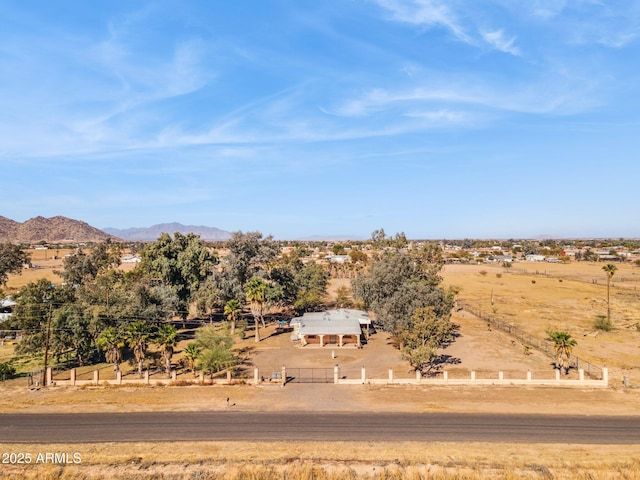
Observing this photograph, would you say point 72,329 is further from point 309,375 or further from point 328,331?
point 328,331

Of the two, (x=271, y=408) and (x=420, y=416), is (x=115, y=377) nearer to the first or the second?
(x=271, y=408)

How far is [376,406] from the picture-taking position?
3088 centimetres

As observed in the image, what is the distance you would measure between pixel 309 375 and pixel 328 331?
11448 mm

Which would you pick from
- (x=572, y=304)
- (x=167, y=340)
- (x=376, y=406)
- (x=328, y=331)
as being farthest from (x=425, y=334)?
(x=572, y=304)

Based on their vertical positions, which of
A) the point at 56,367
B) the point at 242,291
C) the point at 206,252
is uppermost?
the point at 206,252

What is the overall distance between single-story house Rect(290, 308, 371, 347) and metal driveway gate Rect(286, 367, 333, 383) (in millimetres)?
9264

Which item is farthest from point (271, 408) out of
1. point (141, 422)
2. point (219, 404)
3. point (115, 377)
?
point (115, 377)

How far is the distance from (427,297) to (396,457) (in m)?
25.9

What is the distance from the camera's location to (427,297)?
46844 millimetres

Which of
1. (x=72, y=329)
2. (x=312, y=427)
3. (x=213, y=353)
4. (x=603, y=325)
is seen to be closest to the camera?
(x=312, y=427)

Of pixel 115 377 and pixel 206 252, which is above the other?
pixel 206 252

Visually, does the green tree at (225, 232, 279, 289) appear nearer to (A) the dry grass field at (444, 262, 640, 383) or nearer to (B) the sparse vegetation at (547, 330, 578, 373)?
(B) the sparse vegetation at (547, 330, 578, 373)

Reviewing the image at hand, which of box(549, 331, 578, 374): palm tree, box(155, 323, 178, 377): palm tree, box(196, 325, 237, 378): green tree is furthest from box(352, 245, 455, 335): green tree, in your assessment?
box(155, 323, 178, 377): palm tree

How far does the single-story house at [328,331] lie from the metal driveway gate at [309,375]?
9.26m
